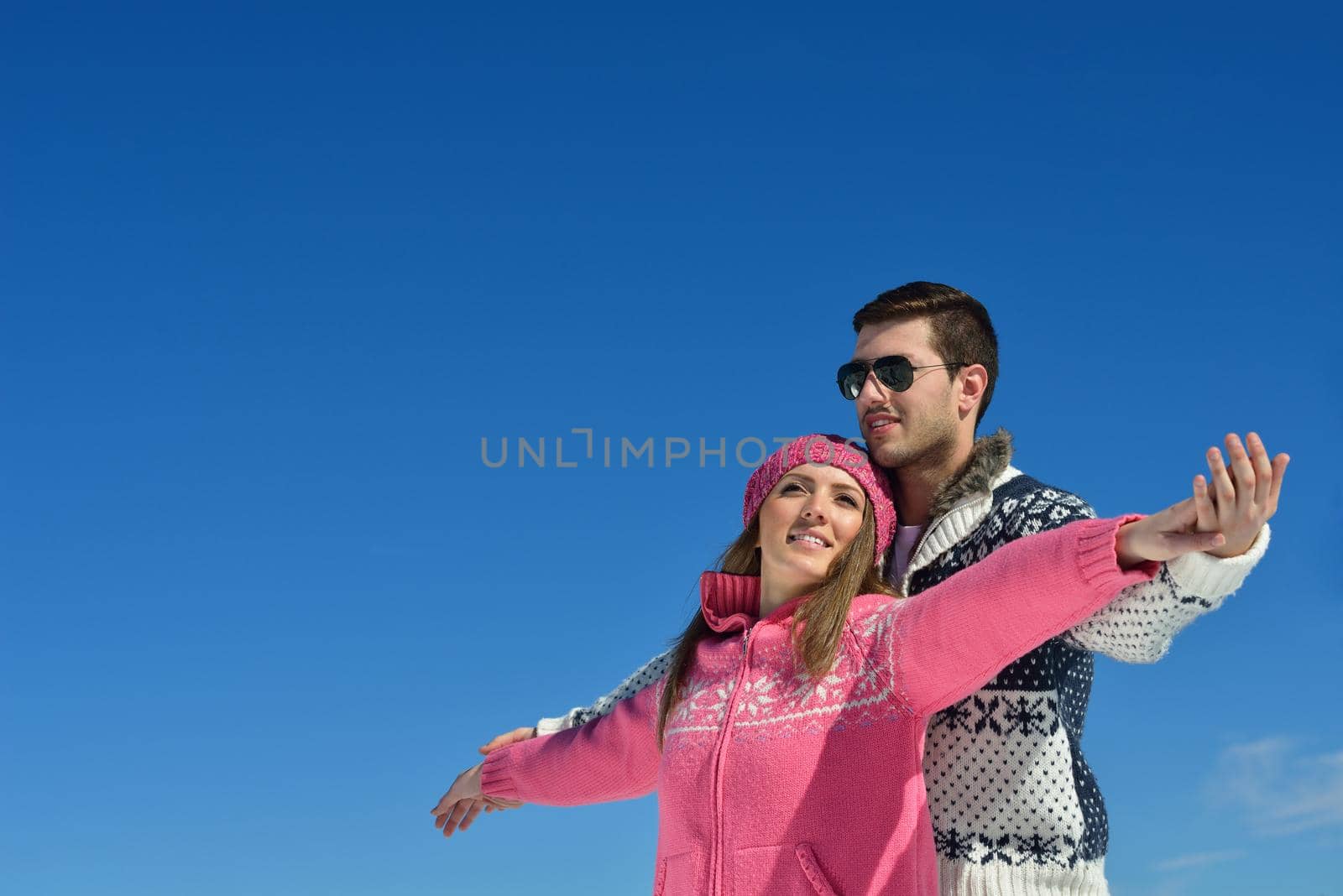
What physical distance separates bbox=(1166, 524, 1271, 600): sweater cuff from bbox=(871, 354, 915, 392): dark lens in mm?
2509

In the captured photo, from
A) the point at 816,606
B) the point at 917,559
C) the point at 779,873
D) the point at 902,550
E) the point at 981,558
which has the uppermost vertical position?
the point at 902,550

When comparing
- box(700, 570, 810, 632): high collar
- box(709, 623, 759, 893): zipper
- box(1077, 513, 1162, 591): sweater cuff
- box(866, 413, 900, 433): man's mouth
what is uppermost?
box(866, 413, 900, 433): man's mouth

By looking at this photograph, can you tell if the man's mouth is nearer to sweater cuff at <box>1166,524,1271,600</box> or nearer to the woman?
the woman

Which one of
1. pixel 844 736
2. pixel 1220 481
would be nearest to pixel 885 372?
pixel 844 736

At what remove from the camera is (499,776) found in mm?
7023

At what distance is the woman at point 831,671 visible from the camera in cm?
447

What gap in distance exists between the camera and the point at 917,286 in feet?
22.4

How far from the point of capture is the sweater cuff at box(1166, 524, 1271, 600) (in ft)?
13.3

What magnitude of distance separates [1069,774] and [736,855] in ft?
4.80

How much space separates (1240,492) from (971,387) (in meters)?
2.99

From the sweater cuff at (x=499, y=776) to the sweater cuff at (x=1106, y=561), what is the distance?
378 centimetres

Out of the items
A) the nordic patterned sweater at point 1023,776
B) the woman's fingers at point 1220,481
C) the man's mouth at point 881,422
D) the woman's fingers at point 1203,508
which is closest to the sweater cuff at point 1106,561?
the woman's fingers at point 1203,508

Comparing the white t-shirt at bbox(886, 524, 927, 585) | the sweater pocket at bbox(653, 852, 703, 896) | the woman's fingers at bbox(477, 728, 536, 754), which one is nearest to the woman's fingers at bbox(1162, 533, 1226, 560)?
the white t-shirt at bbox(886, 524, 927, 585)

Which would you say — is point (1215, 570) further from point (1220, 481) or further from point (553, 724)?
point (553, 724)
